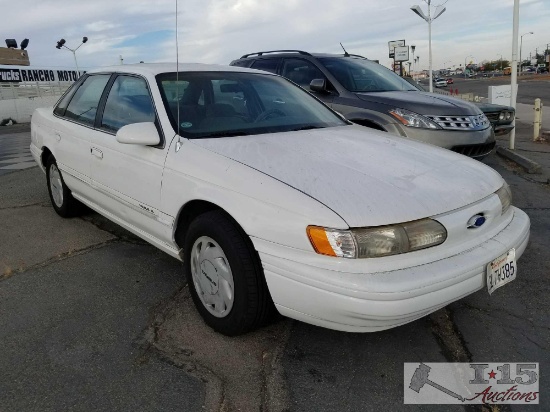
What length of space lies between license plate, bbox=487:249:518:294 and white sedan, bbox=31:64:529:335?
0.03 feet

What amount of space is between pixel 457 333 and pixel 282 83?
233 cm

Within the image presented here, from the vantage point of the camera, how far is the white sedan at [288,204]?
86.4 inches

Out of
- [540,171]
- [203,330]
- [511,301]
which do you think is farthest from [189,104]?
[540,171]

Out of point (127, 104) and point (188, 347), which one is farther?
point (127, 104)

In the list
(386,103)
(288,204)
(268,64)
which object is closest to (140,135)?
(288,204)

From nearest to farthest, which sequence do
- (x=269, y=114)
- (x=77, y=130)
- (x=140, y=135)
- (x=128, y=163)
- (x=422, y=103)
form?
1. (x=140, y=135)
2. (x=128, y=163)
3. (x=269, y=114)
4. (x=77, y=130)
5. (x=422, y=103)

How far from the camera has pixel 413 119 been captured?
18.8 feet

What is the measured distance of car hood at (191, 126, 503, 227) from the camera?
7.47ft

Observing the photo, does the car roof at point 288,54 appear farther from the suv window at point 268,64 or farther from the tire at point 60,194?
the tire at point 60,194

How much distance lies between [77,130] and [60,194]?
0.97 metres

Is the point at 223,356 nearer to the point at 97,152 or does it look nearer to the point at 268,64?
the point at 97,152

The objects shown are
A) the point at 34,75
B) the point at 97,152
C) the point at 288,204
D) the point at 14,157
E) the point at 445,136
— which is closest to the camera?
the point at 288,204

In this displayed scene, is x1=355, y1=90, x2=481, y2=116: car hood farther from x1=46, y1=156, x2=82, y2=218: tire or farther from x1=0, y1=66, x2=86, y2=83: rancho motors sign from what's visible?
x1=0, y1=66, x2=86, y2=83: rancho motors sign

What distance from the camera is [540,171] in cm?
693
